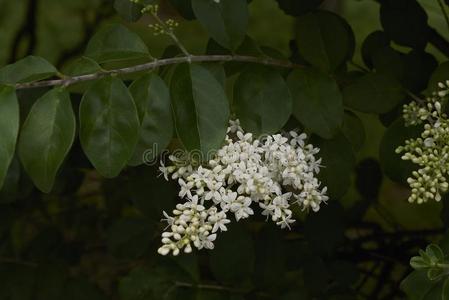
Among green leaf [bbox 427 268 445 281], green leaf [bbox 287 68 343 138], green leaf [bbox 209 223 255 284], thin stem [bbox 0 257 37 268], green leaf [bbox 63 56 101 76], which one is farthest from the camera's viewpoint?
thin stem [bbox 0 257 37 268]

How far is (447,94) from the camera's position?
1.09 meters

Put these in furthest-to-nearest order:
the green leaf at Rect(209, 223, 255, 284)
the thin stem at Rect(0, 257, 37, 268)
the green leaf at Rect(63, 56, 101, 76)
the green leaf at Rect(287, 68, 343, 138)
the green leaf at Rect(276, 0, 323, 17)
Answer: the thin stem at Rect(0, 257, 37, 268), the green leaf at Rect(209, 223, 255, 284), the green leaf at Rect(276, 0, 323, 17), the green leaf at Rect(287, 68, 343, 138), the green leaf at Rect(63, 56, 101, 76)

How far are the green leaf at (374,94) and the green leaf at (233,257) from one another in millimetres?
325

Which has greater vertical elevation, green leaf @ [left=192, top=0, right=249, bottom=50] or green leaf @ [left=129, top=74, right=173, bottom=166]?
green leaf @ [left=192, top=0, right=249, bottom=50]

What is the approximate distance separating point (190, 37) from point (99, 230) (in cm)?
100

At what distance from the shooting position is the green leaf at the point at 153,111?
1.00 metres

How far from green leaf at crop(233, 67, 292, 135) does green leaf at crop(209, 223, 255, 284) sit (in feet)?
1.11

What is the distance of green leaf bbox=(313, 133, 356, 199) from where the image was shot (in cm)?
115

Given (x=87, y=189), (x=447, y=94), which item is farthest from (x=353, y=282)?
(x=87, y=189)

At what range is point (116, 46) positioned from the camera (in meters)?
1.06

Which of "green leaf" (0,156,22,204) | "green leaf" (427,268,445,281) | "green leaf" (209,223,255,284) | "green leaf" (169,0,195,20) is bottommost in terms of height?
"green leaf" (209,223,255,284)

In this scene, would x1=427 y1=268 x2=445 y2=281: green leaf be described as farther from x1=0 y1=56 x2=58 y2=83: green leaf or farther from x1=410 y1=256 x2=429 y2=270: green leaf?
x1=0 y1=56 x2=58 y2=83: green leaf

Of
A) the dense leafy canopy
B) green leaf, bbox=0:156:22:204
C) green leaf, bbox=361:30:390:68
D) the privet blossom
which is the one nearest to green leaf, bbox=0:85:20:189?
the dense leafy canopy

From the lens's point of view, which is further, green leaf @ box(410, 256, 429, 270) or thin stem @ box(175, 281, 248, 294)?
thin stem @ box(175, 281, 248, 294)
